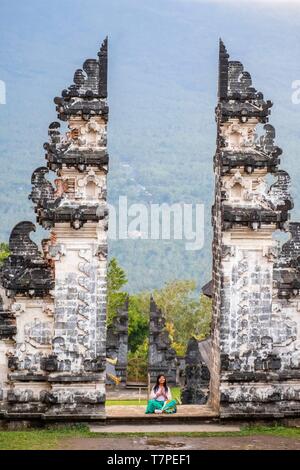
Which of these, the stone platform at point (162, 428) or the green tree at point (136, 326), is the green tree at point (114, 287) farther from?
the stone platform at point (162, 428)

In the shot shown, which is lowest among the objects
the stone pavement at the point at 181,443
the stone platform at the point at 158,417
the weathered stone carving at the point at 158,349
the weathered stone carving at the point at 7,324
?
the stone pavement at the point at 181,443

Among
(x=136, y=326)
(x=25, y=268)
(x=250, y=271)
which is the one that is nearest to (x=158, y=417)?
(x=250, y=271)

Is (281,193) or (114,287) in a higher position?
(281,193)

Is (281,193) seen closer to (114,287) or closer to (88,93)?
(88,93)

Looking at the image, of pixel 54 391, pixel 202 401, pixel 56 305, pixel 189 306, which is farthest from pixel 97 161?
pixel 189 306

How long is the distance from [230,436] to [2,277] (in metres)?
5.49

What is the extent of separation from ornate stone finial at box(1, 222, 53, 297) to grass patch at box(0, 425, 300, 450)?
9.04 feet

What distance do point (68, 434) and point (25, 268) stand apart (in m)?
3.45

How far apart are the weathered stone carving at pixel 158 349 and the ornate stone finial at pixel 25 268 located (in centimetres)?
1778

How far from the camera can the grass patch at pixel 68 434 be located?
18891mm

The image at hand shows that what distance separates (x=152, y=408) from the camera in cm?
2141

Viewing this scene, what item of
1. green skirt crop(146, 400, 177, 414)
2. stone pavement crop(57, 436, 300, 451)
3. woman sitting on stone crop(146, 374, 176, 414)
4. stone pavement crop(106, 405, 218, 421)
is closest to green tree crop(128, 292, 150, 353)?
stone pavement crop(106, 405, 218, 421)

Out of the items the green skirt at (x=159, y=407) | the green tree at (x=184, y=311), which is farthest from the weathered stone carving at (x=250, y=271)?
the green tree at (x=184, y=311)

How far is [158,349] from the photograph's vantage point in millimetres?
39000
